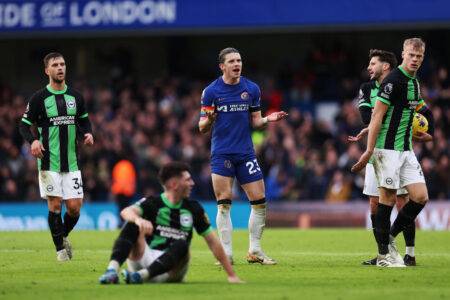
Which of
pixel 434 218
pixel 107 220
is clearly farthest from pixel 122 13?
pixel 434 218

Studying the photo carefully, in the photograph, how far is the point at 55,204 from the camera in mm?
14430

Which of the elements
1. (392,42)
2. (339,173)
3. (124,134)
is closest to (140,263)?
(339,173)

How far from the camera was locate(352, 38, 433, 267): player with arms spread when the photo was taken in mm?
12539

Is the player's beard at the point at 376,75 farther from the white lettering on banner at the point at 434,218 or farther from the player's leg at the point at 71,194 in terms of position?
the white lettering on banner at the point at 434,218

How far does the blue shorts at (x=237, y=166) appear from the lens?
44.6 ft

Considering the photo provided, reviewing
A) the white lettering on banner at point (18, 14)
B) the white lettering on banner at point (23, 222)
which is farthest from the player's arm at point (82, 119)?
the white lettering on banner at point (18, 14)

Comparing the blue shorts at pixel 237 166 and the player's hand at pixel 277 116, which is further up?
the player's hand at pixel 277 116

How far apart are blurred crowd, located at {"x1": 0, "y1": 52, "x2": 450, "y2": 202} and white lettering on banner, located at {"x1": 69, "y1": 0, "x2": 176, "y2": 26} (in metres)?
2.46

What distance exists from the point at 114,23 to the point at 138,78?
14.9 ft

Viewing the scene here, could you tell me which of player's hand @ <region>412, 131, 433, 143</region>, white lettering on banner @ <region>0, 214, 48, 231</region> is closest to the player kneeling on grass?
player's hand @ <region>412, 131, 433, 143</region>

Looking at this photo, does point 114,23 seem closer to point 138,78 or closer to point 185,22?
point 185,22

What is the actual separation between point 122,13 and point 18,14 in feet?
9.36

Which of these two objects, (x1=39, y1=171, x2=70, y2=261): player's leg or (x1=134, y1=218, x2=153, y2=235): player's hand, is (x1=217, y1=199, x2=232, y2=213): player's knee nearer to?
(x1=39, y1=171, x2=70, y2=261): player's leg

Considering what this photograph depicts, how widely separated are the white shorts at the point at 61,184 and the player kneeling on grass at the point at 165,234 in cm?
406
